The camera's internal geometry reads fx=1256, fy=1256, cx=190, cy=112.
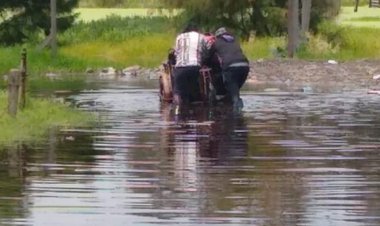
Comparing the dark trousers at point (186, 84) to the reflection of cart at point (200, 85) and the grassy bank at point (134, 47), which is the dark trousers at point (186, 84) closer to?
the reflection of cart at point (200, 85)

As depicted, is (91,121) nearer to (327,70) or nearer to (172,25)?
(327,70)

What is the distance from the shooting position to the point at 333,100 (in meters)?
25.9

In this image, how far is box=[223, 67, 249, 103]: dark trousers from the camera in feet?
74.4

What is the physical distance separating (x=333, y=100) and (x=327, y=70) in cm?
959

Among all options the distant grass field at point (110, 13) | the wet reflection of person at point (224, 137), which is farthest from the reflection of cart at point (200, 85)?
the distant grass field at point (110, 13)

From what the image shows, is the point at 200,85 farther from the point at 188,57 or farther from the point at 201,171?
the point at 201,171

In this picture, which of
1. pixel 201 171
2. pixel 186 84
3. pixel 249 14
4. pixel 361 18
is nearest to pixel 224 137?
pixel 201 171

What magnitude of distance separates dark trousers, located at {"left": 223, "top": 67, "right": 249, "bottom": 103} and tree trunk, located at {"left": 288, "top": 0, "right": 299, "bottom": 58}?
1863 cm

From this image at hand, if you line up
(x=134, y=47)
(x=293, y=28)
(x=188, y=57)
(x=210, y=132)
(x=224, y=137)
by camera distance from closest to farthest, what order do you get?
(x=224, y=137) < (x=210, y=132) < (x=188, y=57) < (x=293, y=28) < (x=134, y=47)

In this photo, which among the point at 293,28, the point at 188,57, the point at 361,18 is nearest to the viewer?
the point at 188,57

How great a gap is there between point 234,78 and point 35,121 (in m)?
4.73

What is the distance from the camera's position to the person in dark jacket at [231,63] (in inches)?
891

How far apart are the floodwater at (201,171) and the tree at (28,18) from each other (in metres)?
24.3

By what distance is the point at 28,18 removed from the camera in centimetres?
4650
